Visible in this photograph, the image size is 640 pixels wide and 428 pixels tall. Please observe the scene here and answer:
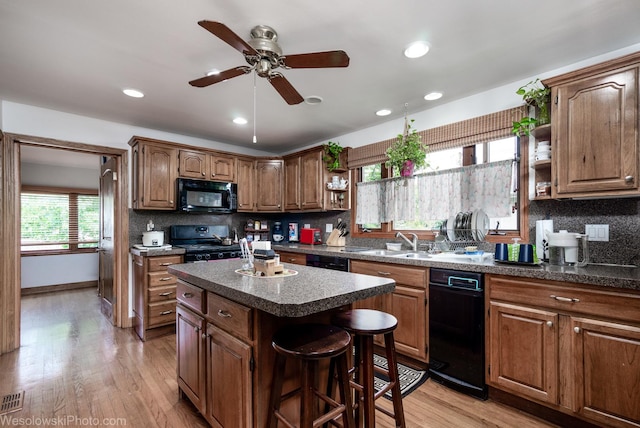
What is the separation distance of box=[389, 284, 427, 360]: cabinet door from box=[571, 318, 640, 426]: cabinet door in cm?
93

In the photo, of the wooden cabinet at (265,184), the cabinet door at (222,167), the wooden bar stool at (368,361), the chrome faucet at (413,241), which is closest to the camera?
the wooden bar stool at (368,361)

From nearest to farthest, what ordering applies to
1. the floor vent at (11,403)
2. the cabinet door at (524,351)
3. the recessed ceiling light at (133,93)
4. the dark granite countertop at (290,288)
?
the dark granite countertop at (290,288), the cabinet door at (524,351), the floor vent at (11,403), the recessed ceiling light at (133,93)

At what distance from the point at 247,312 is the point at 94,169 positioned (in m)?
6.32

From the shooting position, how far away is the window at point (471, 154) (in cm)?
248

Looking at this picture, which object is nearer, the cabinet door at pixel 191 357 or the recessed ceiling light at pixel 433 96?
the cabinet door at pixel 191 357

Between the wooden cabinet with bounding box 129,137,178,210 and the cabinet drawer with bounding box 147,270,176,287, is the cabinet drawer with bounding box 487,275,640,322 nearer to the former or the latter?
the cabinet drawer with bounding box 147,270,176,287

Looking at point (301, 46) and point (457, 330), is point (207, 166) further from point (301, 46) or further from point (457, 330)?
point (457, 330)

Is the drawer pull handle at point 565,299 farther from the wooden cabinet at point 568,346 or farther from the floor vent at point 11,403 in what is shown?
the floor vent at point 11,403

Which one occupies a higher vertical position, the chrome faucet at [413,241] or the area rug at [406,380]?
the chrome faucet at [413,241]

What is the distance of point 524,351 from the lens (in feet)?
6.17

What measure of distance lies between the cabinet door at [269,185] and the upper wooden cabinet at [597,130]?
324cm

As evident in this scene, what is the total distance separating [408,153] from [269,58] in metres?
1.74

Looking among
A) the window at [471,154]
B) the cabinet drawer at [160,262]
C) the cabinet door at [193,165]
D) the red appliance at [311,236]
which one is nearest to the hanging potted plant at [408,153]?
the window at [471,154]

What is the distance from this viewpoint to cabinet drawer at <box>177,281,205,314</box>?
1715 millimetres
